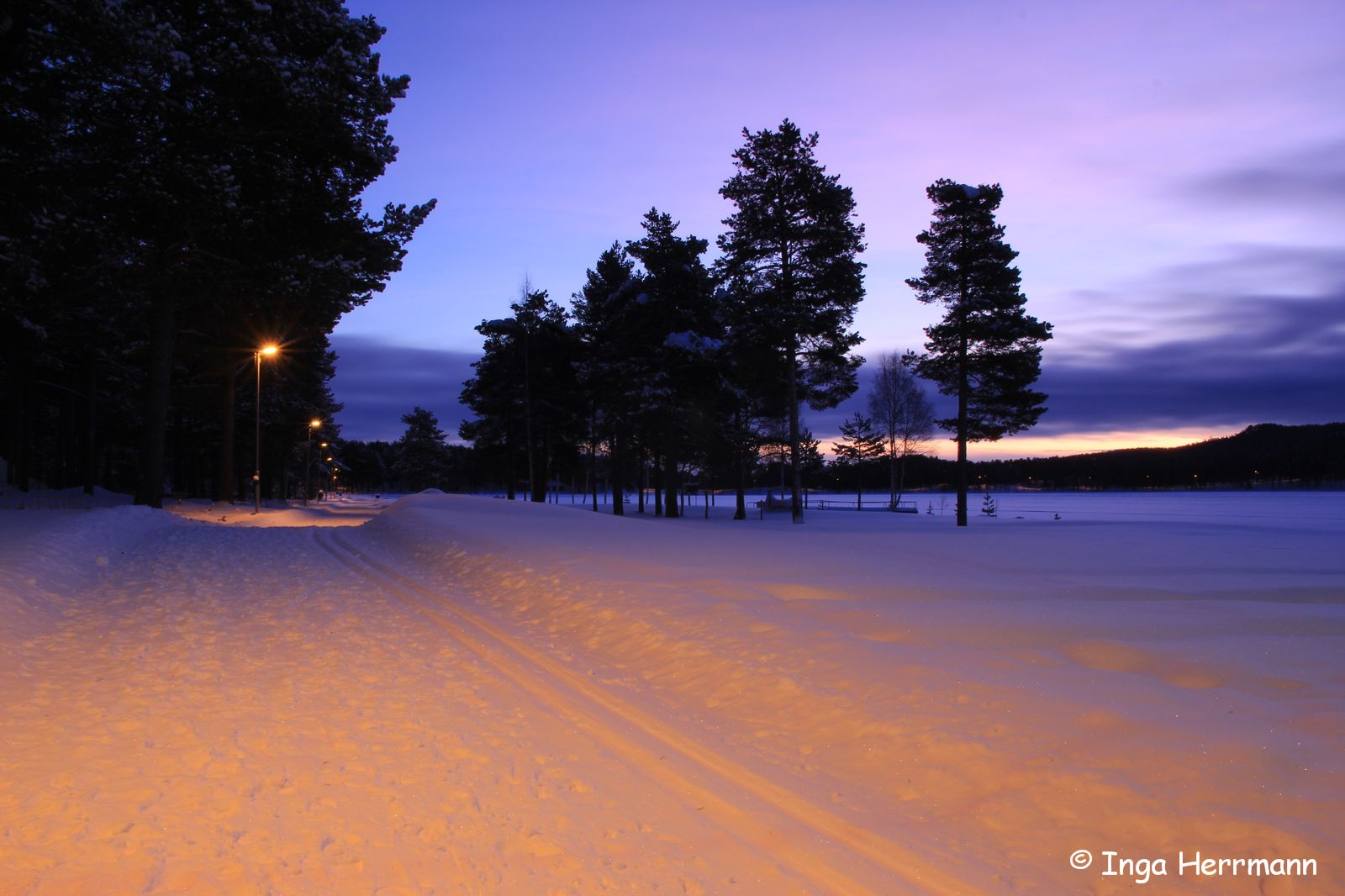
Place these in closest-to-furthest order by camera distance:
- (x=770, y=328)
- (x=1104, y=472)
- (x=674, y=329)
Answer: (x=770, y=328), (x=674, y=329), (x=1104, y=472)

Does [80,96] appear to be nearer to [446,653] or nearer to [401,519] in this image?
[401,519]

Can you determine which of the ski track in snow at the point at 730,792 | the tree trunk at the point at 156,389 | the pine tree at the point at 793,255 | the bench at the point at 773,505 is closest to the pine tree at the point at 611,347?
the pine tree at the point at 793,255

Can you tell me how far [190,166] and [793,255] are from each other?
71.6 feet

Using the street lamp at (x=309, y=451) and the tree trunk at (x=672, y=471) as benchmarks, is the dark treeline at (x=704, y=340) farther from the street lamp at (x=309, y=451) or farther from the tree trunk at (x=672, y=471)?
the street lamp at (x=309, y=451)

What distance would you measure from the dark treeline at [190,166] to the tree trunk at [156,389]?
6 centimetres

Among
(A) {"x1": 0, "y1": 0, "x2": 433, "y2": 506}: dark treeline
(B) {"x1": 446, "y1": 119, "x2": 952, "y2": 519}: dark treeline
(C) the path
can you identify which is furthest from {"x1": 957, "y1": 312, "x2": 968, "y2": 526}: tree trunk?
(C) the path

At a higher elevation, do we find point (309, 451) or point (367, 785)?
point (309, 451)

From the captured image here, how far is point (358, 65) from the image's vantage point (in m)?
19.2

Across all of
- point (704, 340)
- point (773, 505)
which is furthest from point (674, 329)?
point (773, 505)

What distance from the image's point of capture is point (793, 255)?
3153 cm

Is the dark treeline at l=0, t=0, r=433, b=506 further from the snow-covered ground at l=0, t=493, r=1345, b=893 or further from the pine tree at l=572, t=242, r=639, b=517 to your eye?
the pine tree at l=572, t=242, r=639, b=517

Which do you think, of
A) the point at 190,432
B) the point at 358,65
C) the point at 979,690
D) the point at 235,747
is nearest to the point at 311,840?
the point at 235,747

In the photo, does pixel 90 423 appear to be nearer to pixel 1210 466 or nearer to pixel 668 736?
pixel 668 736

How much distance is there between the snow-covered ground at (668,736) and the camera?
3828 millimetres
